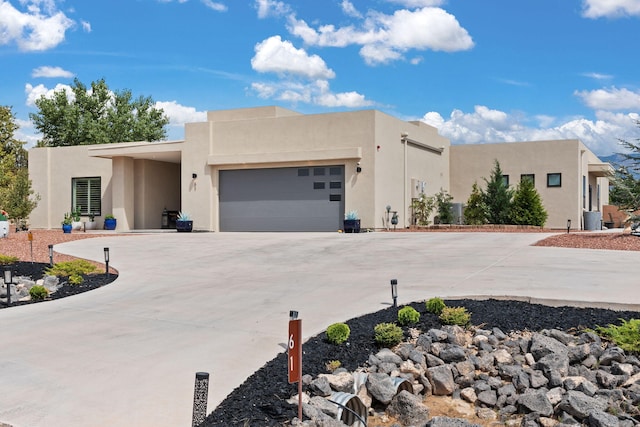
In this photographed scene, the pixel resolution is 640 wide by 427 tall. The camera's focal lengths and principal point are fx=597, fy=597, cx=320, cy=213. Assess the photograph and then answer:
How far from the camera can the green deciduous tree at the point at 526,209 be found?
24.7 metres

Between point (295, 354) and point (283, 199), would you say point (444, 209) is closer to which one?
point (283, 199)

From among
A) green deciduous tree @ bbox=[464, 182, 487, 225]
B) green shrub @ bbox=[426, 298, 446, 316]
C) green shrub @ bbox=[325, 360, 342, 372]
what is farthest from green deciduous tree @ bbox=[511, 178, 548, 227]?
green shrub @ bbox=[325, 360, 342, 372]

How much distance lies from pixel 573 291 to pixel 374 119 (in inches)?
582

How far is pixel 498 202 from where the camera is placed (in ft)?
82.3

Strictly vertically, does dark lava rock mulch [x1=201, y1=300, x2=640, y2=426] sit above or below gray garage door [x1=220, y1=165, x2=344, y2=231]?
below

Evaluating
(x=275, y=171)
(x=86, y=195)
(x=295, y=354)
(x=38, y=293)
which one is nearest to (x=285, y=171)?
(x=275, y=171)

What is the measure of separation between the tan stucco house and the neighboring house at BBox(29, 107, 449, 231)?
43mm

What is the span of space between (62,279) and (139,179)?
17.4 m

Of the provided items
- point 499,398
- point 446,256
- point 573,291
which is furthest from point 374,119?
point 499,398

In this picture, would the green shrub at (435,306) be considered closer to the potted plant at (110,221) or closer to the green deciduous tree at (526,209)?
the green deciduous tree at (526,209)

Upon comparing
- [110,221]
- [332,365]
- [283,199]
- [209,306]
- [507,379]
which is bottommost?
[507,379]

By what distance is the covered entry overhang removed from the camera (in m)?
26.7

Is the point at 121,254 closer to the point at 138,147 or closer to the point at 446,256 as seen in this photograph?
the point at 446,256

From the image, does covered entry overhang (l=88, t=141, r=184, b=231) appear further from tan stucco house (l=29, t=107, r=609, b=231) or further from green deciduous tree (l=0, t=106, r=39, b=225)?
green deciduous tree (l=0, t=106, r=39, b=225)
